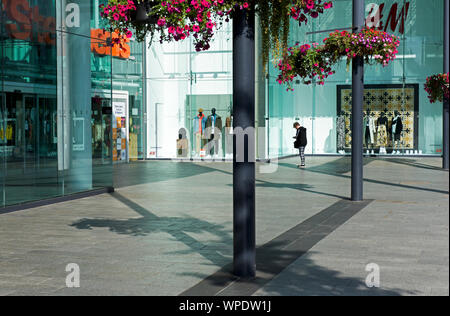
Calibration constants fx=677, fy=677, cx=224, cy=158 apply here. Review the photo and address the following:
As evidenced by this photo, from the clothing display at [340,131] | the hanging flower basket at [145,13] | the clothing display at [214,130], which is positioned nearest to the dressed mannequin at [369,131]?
the clothing display at [340,131]

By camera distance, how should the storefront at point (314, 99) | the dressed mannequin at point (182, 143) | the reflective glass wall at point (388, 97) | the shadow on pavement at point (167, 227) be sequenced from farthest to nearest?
1. the reflective glass wall at point (388, 97)
2. the dressed mannequin at point (182, 143)
3. the storefront at point (314, 99)
4. the shadow on pavement at point (167, 227)

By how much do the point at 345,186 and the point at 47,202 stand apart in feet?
23.5

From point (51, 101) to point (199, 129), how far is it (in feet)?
48.9

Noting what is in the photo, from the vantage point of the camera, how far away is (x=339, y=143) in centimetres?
3266

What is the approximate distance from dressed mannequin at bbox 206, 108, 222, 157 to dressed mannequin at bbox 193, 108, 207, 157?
243 millimetres

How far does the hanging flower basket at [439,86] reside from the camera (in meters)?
20.0

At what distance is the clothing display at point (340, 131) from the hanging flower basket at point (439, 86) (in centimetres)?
1211

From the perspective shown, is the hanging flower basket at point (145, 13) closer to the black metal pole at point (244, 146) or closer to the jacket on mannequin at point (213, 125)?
the black metal pole at point (244, 146)

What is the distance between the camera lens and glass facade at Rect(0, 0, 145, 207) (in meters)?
12.5

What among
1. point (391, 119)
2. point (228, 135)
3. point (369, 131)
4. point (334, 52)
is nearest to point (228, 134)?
point (228, 135)

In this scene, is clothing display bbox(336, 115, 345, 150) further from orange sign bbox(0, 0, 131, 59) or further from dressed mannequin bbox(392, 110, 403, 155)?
orange sign bbox(0, 0, 131, 59)

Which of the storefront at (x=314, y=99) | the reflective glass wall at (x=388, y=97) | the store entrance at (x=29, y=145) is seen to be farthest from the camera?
the reflective glass wall at (x=388, y=97)

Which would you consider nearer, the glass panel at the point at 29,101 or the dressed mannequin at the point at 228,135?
→ the glass panel at the point at 29,101
